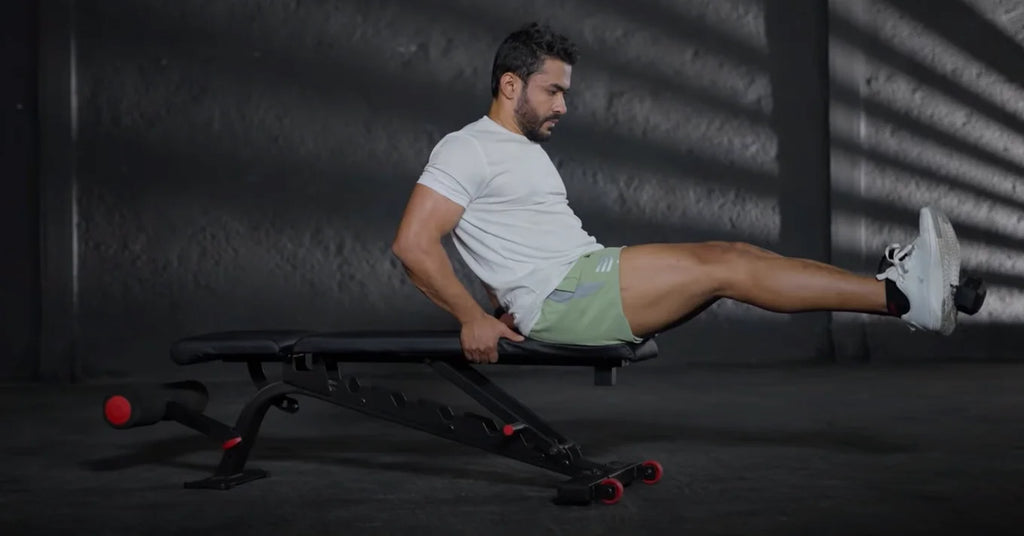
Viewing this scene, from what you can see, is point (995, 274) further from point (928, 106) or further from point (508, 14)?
point (508, 14)

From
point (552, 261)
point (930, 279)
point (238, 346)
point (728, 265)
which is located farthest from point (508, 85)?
point (930, 279)

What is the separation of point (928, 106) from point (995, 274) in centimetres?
85

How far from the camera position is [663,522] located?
2238mm

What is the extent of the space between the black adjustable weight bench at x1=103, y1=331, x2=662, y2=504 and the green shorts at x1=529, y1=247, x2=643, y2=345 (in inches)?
1.1

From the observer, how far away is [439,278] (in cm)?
245

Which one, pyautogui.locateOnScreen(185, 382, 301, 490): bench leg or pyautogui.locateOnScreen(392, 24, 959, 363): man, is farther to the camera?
pyautogui.locateOnScreen(185, 382, 301, 490): bench leg

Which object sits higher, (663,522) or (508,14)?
(508,14)

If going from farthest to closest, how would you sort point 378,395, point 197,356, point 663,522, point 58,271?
point 58,271 → point 197,356 → point 378,395 → point 663,522

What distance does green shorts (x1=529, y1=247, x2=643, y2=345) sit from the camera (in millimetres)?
2447

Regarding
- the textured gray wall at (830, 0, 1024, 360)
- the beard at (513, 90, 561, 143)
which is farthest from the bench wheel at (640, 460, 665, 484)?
the textured gray wall at (830, 0, 1024, 360)

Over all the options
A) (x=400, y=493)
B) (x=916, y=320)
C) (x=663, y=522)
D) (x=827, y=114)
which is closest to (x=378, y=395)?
(x=400, y=493)

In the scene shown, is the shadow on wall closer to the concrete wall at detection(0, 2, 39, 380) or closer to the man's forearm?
the concrete wall at detection(0, 2, 39, 380)

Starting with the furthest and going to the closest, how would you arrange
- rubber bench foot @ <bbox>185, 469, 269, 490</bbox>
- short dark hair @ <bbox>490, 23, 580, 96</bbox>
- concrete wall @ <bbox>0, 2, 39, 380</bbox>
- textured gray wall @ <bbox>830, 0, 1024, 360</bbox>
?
textured gray wall @ <bbox>830, 0, 1024, 360</bbox>
concrete wall @ <bbox>0, 2, 39, 380</bbox>
rubber bench foot @ <bbox>185, 469, 269, 490</bbox>
short dark hair @ <bbox>490, 23, 580, 96</bbox>

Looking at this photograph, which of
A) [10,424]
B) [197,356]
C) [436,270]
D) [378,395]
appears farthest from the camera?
[10,424]
